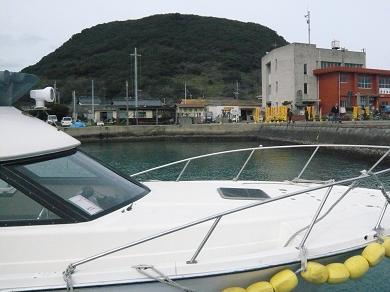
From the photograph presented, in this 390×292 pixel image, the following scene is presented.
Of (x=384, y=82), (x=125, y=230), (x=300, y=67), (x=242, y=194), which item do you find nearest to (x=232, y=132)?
(x=300, y=67)

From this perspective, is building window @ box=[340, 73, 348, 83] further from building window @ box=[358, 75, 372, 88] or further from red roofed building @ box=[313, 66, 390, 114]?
building window @ box=[358, 75, 372, 88]

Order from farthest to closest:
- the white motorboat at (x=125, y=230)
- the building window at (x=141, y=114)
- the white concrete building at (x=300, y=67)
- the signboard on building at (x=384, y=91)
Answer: the building window at (x=141, y=114) < the signboard on building at (x=384, y=91) < the white concrete building at (x=300, y=67) < the white motorboat at (x=125, y=230)

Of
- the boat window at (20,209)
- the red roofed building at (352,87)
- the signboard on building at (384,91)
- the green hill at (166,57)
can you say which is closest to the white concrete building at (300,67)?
the red roofed building at (352,87)

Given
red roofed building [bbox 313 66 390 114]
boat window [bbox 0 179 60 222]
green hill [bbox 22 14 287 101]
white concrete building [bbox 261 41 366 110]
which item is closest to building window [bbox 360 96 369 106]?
red roofed building [bbox 313 66 390 114]

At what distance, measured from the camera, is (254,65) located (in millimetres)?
141250

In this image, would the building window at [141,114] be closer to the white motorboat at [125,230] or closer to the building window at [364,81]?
the building window at [364,81]

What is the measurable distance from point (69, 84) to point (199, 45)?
169ft

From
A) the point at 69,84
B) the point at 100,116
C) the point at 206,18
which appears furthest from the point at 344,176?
the point at 206,18

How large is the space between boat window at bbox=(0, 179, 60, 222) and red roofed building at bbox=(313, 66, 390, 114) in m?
47.0

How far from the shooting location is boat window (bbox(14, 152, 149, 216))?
323 centimetres

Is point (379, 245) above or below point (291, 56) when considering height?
below

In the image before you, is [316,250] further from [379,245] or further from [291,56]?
[291,56]

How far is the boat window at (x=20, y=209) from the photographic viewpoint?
3.06 meters

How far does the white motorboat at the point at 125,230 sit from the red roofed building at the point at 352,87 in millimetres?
45798
